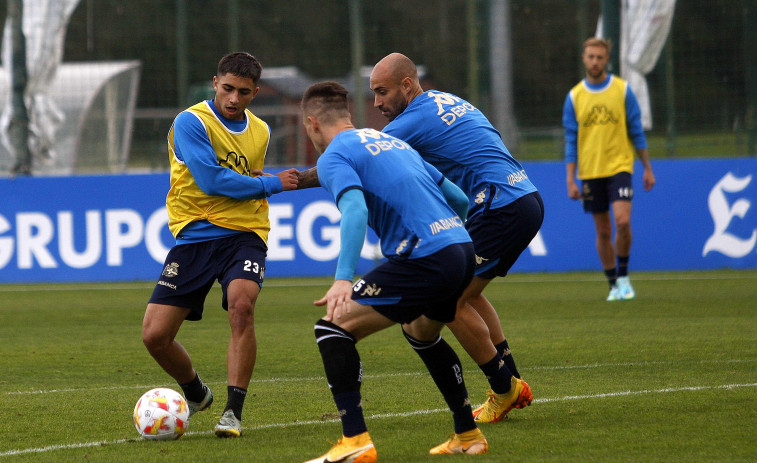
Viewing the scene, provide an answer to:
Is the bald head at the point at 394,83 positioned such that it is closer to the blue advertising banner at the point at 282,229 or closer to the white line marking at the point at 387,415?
the white line marking at the point at 387,415

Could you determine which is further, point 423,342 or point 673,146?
point 673,146

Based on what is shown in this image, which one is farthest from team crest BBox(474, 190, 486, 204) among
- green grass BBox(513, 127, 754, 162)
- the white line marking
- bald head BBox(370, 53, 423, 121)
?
green grass BBox(513, 127, 754, 162)

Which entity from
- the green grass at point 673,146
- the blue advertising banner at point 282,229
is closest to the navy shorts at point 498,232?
the blue advertising banner at point 282,229

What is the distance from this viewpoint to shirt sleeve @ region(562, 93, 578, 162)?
10883 mm

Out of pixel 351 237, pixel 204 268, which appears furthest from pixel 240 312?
pixel 351 237

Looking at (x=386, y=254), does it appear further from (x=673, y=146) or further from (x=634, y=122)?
(x=673, y=146)

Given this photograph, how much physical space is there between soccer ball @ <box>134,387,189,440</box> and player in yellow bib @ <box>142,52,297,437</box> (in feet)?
0.94

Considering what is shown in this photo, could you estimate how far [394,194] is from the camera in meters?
4.57

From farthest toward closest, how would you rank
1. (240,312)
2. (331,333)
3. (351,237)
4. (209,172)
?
(209,172)
(240,312)
(331,333)
(351,237)

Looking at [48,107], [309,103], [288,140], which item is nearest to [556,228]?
[288,140]

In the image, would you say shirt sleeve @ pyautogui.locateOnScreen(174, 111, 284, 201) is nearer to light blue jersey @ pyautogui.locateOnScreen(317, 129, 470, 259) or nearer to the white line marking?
light blue jersey @ pyautogui.locateOnScreen(317, 129, 470, 259)

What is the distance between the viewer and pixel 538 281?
13.1 m

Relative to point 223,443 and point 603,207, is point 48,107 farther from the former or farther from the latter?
point 223,443

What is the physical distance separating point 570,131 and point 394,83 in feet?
18.5
